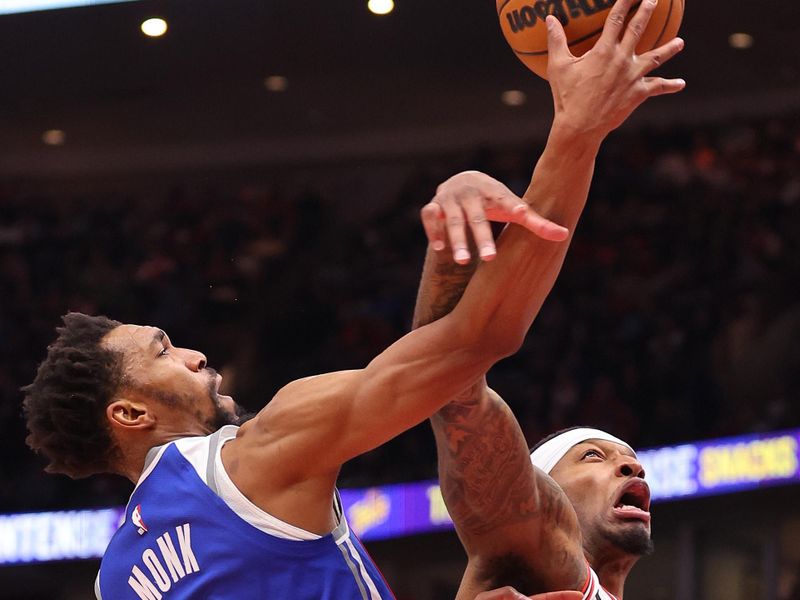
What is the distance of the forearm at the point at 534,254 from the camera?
94.5 inches

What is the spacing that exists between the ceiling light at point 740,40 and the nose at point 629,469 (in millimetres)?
7947

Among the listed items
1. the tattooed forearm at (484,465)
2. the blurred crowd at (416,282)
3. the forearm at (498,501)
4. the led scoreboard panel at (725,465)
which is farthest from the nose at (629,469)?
the led scoreboard panel at (725,465)

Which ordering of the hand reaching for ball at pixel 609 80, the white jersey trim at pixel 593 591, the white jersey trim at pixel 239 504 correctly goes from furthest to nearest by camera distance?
the white jersey trim at pixel 593 591, the white jersey trim at pixel 239 504, the hand reaching for ball at pixel 609 80

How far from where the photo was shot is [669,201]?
1164 cm

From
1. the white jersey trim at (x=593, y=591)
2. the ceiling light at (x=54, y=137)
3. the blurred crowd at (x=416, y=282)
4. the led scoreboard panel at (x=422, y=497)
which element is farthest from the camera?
the ceiling light at (x=54, y=137)

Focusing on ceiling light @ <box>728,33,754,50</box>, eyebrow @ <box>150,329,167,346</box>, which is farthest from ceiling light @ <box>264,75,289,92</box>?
eyebrow @ <box>150,329,167,346</box>

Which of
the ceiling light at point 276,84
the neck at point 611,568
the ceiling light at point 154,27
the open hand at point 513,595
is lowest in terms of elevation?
the ceiling light at point 276,84

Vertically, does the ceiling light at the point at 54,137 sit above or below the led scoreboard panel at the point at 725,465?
above

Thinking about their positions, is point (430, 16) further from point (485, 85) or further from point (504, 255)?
point (504, 255)

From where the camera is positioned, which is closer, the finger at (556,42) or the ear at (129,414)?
the finger at (556,42)

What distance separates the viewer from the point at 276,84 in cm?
1252

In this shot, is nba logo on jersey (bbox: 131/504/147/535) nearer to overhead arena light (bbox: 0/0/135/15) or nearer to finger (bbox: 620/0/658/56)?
finger (bbox: 620/0/658/56)

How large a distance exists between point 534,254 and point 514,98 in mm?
10514

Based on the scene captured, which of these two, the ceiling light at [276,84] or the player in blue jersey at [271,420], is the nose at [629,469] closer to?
the player in blue jersey at [271,420]
